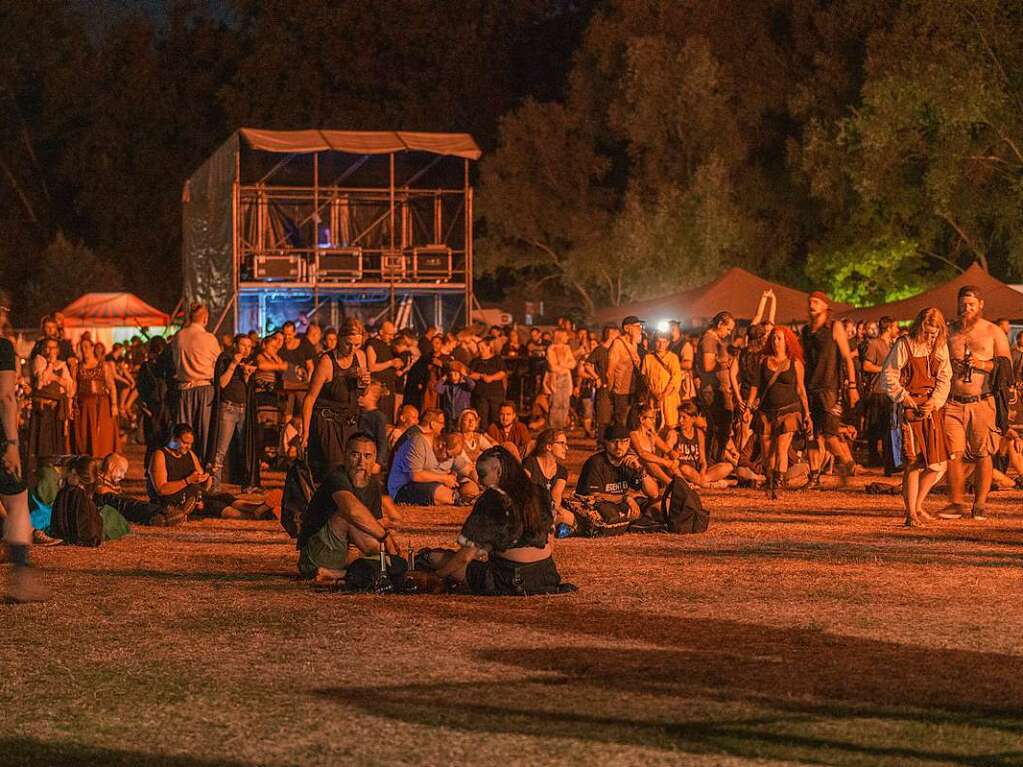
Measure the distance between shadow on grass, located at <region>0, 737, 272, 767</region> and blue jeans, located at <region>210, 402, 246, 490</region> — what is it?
1039 centimetres

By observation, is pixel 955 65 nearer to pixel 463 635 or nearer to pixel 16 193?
pixel 463 635

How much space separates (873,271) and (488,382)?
82.8 feet

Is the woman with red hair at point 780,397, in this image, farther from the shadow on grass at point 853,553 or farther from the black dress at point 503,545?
the black dress at point 503,545

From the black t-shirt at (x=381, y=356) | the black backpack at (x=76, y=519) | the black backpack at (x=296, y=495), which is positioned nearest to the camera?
the black backpack at (x=296, y=495)

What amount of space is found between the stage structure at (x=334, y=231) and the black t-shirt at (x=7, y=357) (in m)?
22.5

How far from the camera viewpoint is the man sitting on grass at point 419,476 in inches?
640

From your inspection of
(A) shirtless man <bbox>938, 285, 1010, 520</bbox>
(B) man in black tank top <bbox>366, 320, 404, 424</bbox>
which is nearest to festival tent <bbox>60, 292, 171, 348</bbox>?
(B) man in black tank top <bbox>366, 320, 404, 424</bbox>

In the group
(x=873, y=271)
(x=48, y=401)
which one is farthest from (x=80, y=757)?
(x=873, y=271)

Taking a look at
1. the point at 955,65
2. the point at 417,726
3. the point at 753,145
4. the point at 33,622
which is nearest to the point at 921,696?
the point at 417,726

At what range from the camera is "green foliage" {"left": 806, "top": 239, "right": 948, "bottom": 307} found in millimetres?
43719

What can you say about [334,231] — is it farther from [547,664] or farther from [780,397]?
[547,664]

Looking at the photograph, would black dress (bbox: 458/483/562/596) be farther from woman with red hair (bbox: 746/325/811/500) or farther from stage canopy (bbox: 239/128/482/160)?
stage canopy (bbox: 239/128/482/160)

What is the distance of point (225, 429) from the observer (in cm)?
1688

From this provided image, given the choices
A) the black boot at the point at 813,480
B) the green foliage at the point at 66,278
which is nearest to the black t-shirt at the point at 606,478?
the black boot at the point at 813,480
